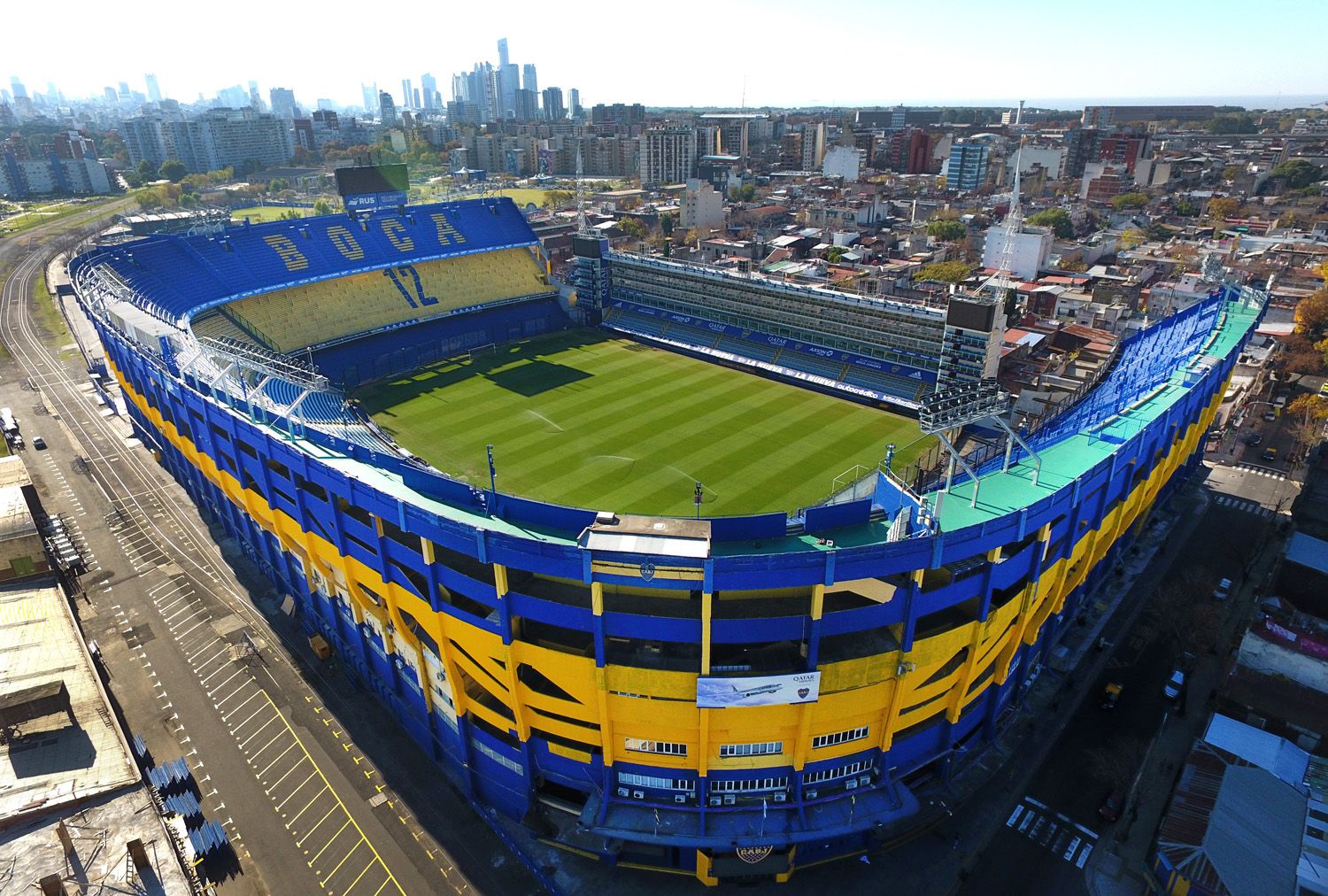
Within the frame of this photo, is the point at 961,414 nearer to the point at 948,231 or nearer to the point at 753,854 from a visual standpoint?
the point at 753,854

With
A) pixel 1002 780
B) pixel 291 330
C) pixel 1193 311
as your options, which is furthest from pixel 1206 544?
pixel 291 330

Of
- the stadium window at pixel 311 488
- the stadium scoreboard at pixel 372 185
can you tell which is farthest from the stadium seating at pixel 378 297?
the stadium window at pixel 311 488

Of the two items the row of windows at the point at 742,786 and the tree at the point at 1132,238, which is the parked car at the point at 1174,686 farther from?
the tree at the point at 1132,238

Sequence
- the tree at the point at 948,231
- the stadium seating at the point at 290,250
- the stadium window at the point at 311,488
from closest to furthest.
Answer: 1. the stadium window at the point at 311,488
2. the stadium seating at the point at 290,250
3. the tree at the point at 948,231

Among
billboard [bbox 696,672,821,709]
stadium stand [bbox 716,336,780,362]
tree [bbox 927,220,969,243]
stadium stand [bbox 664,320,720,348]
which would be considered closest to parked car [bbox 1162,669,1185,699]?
billboard [bbox 696,672,821,709]

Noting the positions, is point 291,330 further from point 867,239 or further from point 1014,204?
point 867,239
